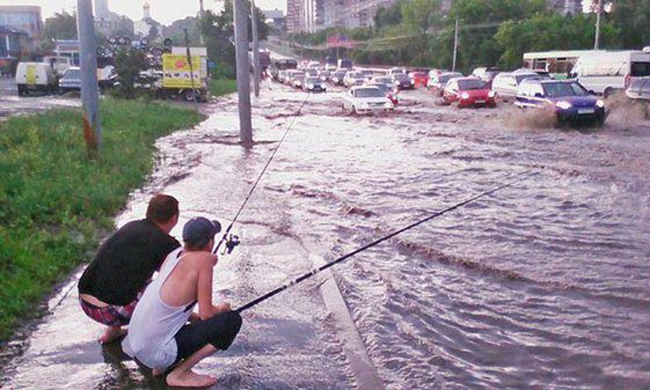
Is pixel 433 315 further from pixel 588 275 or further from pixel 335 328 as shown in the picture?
pixel 588 275

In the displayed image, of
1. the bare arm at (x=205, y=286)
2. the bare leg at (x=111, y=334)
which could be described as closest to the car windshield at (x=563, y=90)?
the bare leg at (x=111, y=334)

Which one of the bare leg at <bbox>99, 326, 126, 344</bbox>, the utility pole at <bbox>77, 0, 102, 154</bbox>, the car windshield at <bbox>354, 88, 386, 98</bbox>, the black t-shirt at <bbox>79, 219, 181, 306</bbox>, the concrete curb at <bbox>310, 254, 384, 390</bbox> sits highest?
the utility pole at <bbox>77, 0, 102, 154</bbox>

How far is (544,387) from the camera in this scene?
17.5 feet

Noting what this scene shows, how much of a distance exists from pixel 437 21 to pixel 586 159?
80.2 meters

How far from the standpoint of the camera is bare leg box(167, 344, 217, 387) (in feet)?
16.7

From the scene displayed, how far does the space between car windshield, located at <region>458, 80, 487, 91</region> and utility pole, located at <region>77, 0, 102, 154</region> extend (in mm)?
24051

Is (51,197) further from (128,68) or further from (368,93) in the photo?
(128,68)

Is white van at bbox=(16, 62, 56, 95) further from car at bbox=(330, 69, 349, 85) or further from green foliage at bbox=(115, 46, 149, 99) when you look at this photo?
car at bbox=(330, 69, 349, 85)

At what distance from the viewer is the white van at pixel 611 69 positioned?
32.6 meters

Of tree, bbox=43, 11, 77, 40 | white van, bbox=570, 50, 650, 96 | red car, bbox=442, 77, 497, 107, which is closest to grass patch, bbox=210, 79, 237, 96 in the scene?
red car, bbox=442, 77, 497, 107

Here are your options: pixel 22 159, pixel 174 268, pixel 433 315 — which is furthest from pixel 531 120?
pixel 174 268

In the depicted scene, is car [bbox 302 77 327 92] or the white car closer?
the white car

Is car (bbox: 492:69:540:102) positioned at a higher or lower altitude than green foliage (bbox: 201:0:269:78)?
lower

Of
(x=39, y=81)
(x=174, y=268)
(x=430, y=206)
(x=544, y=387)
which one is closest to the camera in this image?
(x=174, y=268)
